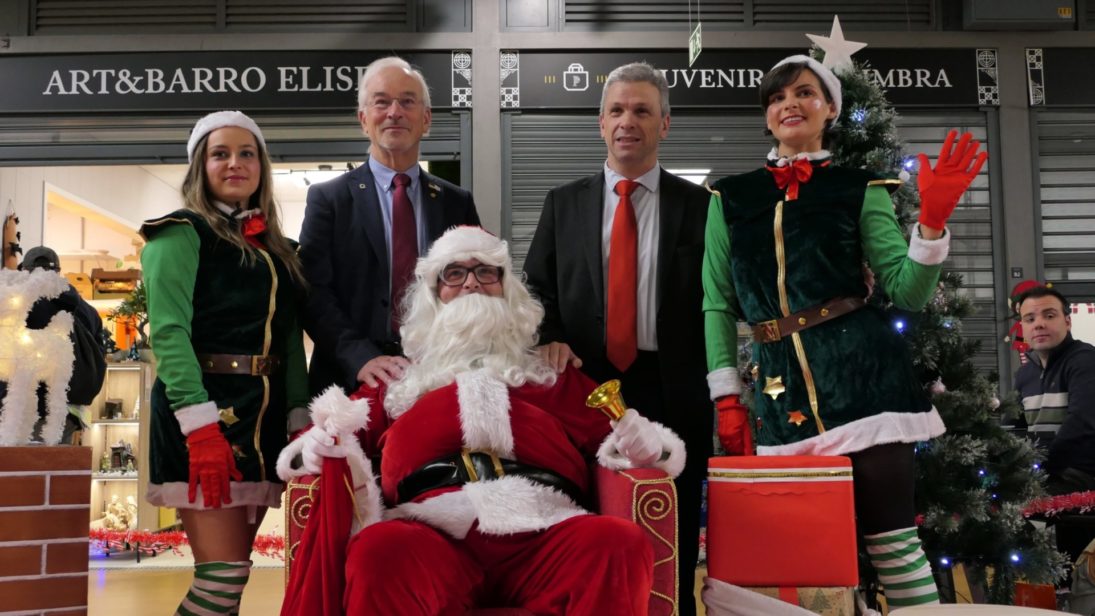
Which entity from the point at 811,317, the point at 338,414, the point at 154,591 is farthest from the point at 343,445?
the point at 154,591

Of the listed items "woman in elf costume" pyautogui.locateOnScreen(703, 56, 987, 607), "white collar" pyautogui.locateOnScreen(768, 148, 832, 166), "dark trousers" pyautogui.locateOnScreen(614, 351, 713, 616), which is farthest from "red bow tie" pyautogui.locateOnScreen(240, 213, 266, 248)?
"white collar" pyautogui.locateOnScreen(768, 148, 832, 166)

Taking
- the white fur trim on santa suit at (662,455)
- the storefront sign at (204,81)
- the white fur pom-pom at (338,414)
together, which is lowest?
the white fur trim on santa suit at (662,455)

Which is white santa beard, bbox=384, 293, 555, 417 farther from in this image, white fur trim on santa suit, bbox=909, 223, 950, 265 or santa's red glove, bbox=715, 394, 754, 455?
white fur trim on santa suit, bbox=909, 223, 950, 265

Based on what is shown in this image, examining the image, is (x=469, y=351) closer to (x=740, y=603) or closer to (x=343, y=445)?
(x=343, y=445)

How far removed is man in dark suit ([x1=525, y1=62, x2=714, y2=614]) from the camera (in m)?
2.97

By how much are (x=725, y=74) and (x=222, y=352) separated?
4576 mm

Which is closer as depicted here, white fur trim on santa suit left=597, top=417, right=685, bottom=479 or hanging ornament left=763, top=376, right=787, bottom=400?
white fur trim on santa suit left=597, top=417, right=685, bottom=479

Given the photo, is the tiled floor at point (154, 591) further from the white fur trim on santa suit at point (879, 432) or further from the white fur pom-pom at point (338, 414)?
the white fur pom-pom at point (338, 414)

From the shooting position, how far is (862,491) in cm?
259

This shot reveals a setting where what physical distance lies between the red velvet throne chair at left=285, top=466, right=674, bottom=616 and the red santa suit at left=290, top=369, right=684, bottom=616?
0.07m

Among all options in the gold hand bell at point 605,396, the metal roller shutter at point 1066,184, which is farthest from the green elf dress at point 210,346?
the metal roller shutter at point 1066,184

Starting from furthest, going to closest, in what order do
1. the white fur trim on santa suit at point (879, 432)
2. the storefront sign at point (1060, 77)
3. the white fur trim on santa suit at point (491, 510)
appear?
the storefront sign at point (1060, 77), the white fur trim on santa suit at point (879, 432), the white fur trim on santa suit at point (491, 510)

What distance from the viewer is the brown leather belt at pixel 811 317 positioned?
8.66 ft

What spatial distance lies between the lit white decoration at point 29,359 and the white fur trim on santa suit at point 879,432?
2122 mm
